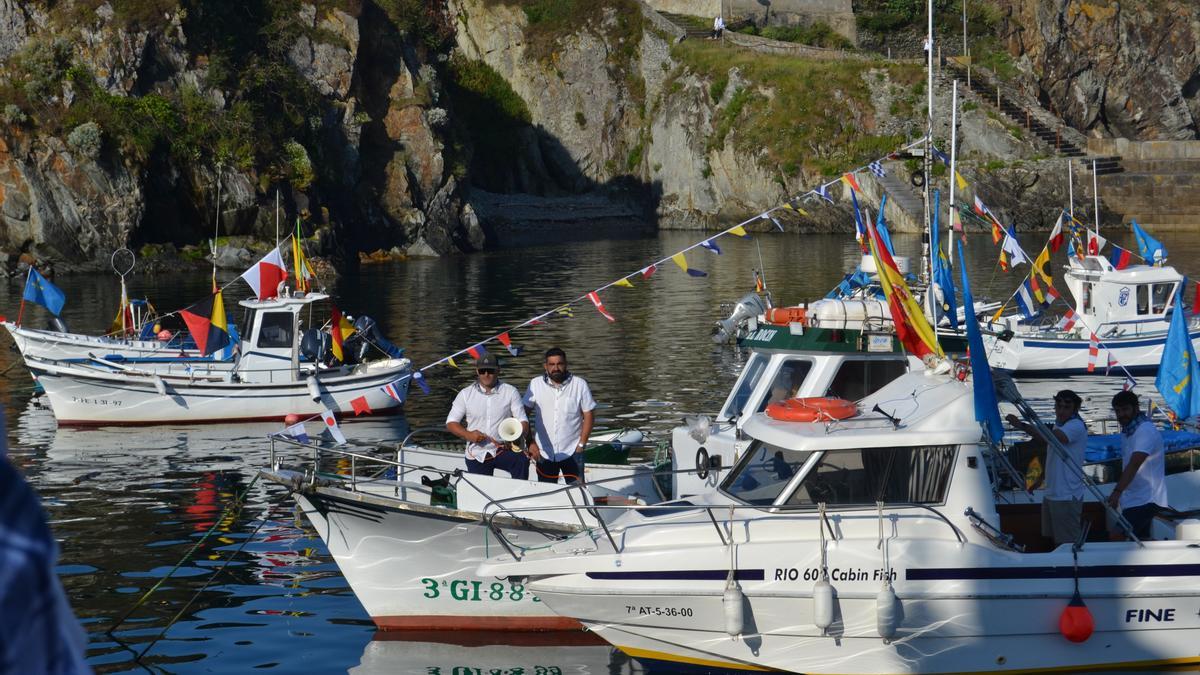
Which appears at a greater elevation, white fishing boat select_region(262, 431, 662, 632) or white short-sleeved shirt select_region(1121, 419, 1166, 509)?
white short-sleeved shirt select_region(1121, 419, 1166, 509)

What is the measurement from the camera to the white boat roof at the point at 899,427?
11.3 m

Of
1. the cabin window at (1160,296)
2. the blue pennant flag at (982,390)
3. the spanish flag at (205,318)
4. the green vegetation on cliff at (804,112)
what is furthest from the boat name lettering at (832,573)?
the green vegetation on cliff at (804,112)

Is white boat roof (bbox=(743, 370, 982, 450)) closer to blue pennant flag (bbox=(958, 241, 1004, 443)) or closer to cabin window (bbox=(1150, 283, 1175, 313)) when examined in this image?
blue pennant flag (bbox=(958, 241, 1004, 443))

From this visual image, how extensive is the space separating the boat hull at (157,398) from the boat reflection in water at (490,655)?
1295cm

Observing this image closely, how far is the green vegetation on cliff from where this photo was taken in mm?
84000

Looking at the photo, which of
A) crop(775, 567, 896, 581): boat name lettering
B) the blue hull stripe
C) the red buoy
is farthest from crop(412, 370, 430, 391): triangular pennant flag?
the red buoy

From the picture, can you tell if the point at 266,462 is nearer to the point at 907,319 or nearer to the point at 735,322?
the point at 907,319

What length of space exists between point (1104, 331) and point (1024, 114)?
54.9m

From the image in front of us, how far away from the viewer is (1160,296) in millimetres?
30484

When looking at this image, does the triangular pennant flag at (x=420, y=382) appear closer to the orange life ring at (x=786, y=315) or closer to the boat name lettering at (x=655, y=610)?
the orange life ring at (x=786, y=315)

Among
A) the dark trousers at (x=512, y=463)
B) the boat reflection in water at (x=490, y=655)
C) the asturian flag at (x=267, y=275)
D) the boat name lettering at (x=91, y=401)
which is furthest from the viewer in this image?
the boat name lettering at (x=91, y=401)

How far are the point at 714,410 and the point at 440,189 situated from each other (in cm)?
4928

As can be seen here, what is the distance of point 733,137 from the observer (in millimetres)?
87625

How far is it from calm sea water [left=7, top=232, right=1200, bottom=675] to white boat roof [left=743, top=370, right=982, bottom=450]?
8.54 feet
